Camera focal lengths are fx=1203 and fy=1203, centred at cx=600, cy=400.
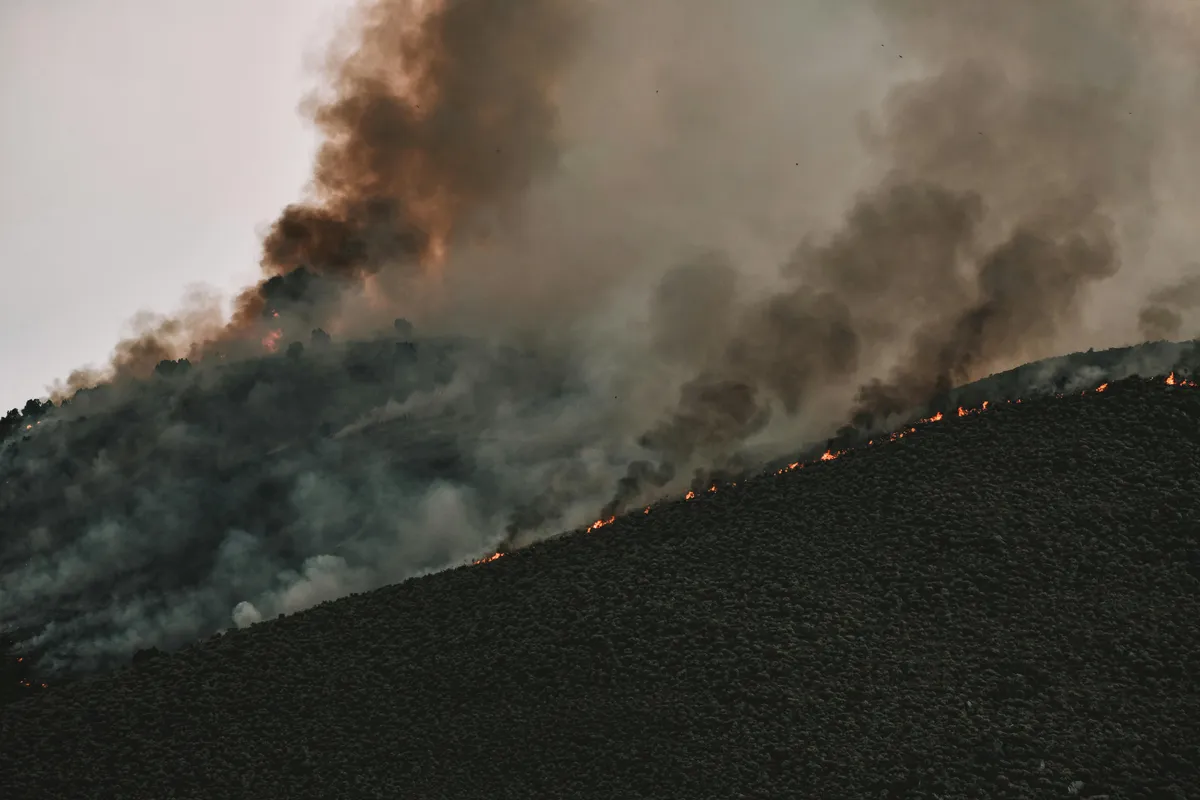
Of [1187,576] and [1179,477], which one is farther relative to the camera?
[1179,477]

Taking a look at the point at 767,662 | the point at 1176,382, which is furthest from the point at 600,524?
the point at 1176,382

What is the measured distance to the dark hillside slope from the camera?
28.2 meters

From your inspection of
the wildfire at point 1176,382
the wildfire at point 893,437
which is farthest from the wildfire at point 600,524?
the wildfire at point 1176,382

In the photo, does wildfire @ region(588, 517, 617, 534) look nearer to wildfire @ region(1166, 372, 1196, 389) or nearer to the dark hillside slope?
the dark hillside slope

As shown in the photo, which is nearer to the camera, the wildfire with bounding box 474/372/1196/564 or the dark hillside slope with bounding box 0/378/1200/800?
the dark hillside slope with bounding box 0/378/1200/800

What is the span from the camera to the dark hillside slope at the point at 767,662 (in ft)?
92.4

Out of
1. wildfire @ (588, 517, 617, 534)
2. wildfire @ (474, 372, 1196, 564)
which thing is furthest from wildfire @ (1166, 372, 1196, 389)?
wildfire @ (588, 517, 617, 534)

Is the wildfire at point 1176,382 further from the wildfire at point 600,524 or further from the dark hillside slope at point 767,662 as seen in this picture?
the wildfire at point 600,524

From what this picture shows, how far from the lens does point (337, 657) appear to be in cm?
3497

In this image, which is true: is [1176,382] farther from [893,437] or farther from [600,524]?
[600,524]

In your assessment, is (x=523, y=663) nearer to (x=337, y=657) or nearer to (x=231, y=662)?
(x=337, y=657)

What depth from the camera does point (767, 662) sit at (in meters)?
31.6

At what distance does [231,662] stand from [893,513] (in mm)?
20710

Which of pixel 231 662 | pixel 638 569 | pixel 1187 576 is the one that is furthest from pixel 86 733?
pixel 1187 576
